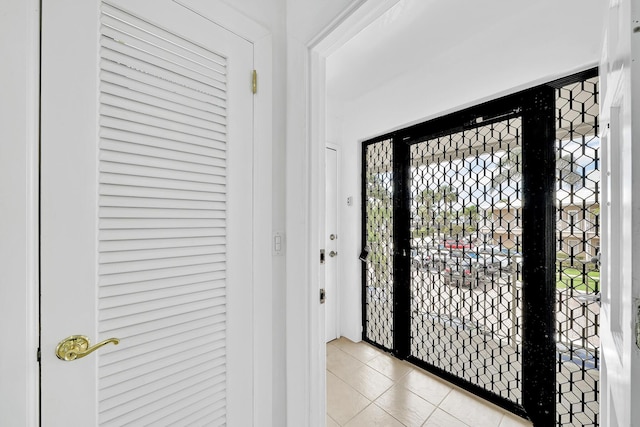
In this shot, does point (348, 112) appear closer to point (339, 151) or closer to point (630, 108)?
point (339, 151)

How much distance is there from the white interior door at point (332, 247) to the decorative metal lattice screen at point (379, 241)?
1.08 ft

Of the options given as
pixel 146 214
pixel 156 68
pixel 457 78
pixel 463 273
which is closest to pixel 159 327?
pixel 146 214

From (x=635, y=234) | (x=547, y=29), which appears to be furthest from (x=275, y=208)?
(x=547, y=29)

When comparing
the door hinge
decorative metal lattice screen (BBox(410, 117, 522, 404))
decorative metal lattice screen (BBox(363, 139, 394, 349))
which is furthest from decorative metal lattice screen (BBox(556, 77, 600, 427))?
the door hinge

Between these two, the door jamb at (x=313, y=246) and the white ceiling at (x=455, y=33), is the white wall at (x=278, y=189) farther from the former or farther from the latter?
the white ceiling at (x=455, y=33)

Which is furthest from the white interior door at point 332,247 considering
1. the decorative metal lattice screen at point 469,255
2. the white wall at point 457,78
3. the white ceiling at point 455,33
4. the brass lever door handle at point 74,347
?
the brass lever door handle at point 74,347

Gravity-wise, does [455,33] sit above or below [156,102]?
above

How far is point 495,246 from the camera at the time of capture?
175 cm

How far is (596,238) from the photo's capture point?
4.50 feet

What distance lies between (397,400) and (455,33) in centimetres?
265

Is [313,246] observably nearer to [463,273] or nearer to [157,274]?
[157,274]

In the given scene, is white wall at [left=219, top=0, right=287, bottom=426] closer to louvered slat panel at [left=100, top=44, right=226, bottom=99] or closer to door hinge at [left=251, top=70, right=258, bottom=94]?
door hinge at [left=251, top=70, right=258, bottom=94]

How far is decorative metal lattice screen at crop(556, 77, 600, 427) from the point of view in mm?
1367

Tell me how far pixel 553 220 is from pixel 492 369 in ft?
3.71
